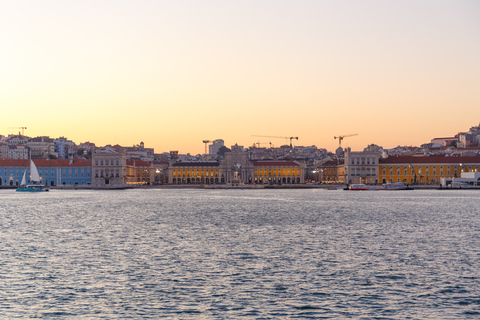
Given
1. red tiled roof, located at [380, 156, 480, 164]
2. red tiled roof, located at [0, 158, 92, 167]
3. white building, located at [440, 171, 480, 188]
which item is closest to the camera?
white building, located at [440, 171, 480, 188]

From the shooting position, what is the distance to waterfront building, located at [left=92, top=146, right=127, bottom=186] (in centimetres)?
17175

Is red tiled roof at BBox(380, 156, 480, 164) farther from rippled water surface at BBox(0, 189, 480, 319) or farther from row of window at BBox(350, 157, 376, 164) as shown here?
rippled water surface at BBox(0, 189, 480, 319)

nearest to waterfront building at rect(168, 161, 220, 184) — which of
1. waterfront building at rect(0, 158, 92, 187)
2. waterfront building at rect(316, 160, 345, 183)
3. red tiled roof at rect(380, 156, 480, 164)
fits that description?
waterfront building at rect(0, 158, 92, 187)

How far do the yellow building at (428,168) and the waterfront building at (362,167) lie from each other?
3.94m

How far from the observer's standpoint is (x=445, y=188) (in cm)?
14125

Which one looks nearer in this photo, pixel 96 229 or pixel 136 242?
pixel 136 242

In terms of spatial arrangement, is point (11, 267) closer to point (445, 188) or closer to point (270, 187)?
point (445, 188)

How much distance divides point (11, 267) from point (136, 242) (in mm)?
9563

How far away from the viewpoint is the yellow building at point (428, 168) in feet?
512

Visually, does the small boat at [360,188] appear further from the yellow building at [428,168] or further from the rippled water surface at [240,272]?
the rippled water surface at [240,272]

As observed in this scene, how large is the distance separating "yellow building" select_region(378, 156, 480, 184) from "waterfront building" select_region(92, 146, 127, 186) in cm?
7111

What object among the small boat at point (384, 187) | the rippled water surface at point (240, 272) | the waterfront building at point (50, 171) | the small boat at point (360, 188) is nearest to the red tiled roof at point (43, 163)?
the waterfront building at point (50, 171)

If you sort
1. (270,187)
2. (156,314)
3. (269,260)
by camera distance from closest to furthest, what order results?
(156,314) → (269,260) → (270,187)

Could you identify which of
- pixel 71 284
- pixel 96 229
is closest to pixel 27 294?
pixel 71 284
